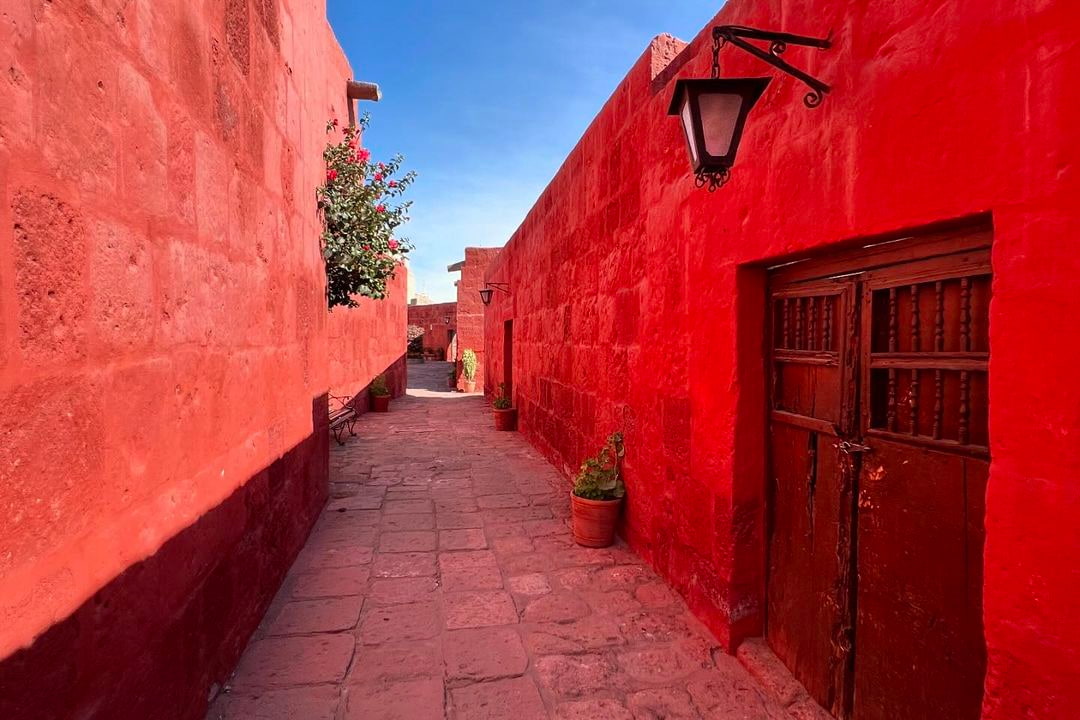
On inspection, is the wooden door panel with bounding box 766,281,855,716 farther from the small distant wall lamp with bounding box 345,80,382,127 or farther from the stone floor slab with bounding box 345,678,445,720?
the small distant wall lamp with bounding box 345,80,382,127

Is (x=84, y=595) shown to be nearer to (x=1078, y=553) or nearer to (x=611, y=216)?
(x=1078, y=553)

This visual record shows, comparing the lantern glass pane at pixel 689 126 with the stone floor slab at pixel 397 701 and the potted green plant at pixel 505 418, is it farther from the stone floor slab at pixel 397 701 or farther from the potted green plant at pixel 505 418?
the potted green plant at pixel 505 418

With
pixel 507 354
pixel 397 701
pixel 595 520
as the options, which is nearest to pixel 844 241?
pixel 397 701

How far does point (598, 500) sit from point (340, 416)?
433 cm

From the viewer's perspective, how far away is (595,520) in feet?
12.1

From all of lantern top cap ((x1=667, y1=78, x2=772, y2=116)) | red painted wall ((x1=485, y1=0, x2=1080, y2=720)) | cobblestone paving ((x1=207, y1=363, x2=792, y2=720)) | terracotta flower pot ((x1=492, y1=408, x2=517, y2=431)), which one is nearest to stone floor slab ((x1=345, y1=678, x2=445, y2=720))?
cobblestone paving ((x1=207, y1=363, x2=792, y2=720))

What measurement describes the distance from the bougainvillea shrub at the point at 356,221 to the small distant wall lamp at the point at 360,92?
3.68 m

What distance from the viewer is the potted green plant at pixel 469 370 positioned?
14852mm

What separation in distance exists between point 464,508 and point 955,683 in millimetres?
3472

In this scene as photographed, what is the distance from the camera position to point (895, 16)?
160 centimetres

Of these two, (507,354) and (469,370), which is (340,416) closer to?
(507,354)

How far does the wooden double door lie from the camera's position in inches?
60.6

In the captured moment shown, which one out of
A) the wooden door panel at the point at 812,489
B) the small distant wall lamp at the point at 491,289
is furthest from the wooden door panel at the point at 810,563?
the small distant wall lamp at the point at 491,289

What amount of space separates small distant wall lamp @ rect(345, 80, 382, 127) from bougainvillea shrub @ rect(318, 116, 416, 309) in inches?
145
